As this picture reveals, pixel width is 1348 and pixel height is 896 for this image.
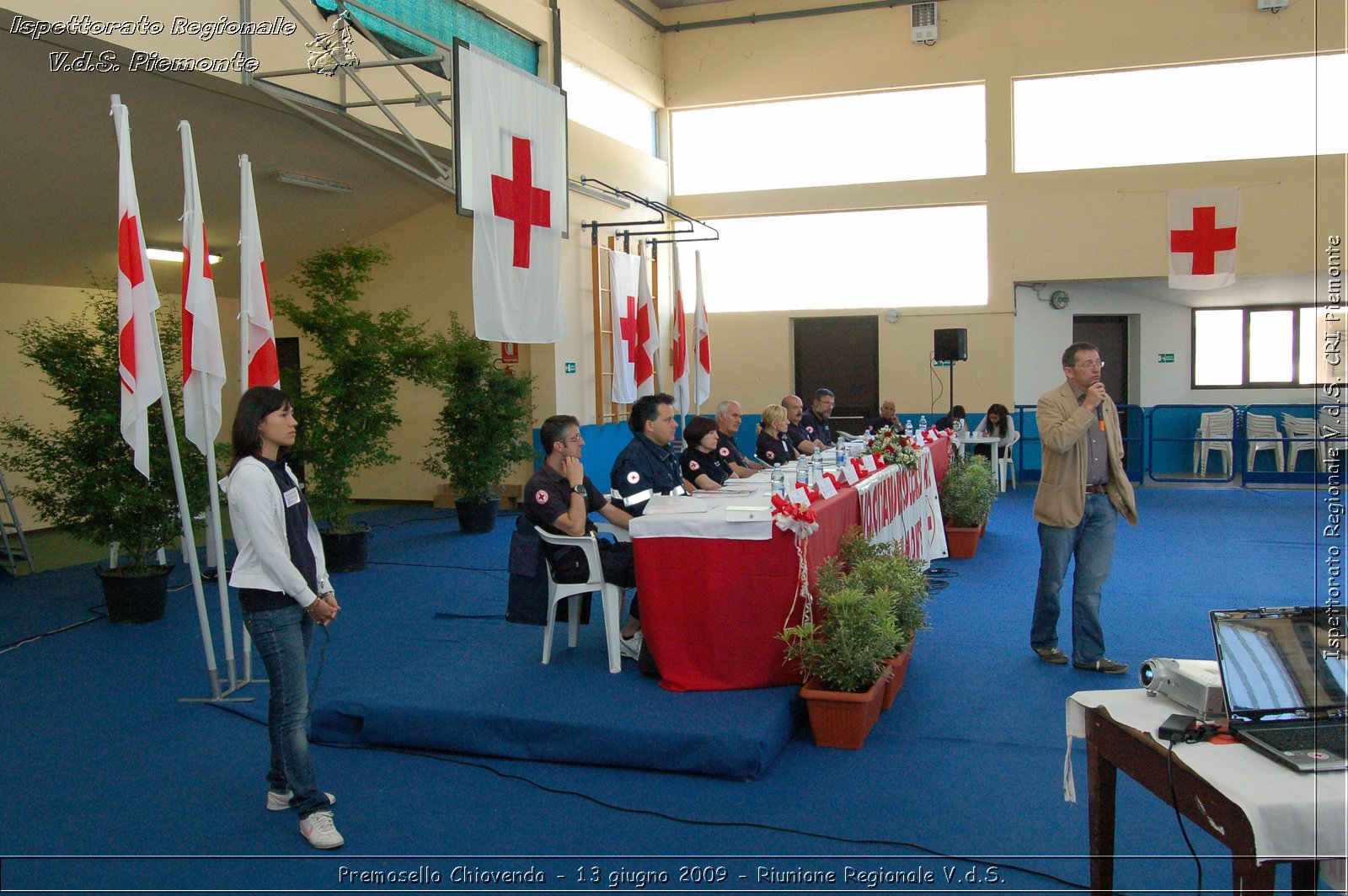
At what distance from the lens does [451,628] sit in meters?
5.48

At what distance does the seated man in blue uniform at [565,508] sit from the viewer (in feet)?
13.9

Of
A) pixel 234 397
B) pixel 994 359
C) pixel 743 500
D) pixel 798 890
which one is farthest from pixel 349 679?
pixel 994 359

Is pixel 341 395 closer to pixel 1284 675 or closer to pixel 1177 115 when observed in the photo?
pixel 1284 675

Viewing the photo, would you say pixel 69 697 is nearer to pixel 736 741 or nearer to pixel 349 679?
pixel 349 679

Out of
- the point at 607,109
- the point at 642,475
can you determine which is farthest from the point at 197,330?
the point at 607,109

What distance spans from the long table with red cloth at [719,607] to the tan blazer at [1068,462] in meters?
1.24

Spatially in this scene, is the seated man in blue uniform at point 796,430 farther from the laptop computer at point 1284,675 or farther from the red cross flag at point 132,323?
the laptop computer at point 1284,675

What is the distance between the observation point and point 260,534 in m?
2.83

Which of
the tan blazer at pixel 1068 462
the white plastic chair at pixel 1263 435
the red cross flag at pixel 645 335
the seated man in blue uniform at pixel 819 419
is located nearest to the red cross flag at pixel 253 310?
the tan blazer at pixel 1068 462

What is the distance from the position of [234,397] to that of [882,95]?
8594mm

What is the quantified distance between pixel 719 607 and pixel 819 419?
564 cm

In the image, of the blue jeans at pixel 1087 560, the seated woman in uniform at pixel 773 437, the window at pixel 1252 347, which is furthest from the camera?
the window at pixel 1252 347

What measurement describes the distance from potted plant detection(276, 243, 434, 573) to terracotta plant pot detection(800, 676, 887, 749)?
187 inches

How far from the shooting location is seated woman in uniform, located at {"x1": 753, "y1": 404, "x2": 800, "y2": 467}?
7461 mm
